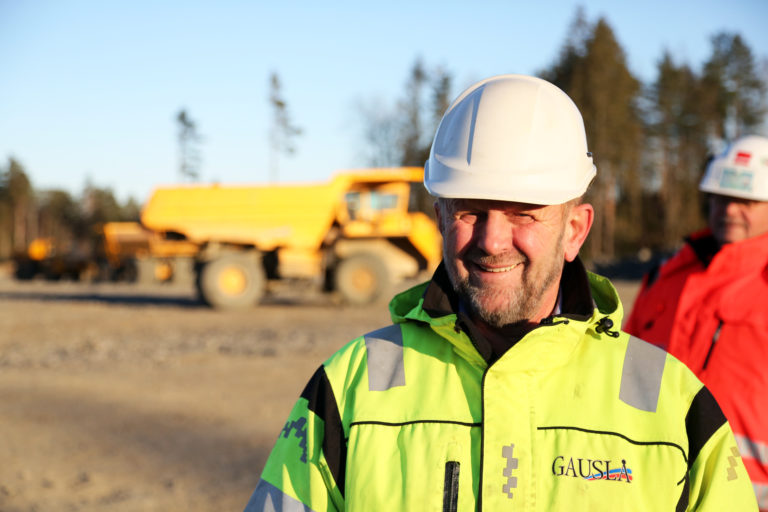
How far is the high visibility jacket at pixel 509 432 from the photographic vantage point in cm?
148

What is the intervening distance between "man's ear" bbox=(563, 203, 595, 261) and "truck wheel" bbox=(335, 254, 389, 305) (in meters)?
13.4

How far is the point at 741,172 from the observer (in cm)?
Result: 306

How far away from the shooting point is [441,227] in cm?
181

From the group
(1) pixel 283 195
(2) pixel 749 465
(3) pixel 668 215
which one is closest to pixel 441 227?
(2) pixel 749 465

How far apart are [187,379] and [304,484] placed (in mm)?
6947

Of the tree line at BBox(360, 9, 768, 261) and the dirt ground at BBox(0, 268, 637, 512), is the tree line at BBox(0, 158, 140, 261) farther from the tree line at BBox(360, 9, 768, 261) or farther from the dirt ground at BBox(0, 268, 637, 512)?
the dirt ground at BBox(0, 268, 637, 512)

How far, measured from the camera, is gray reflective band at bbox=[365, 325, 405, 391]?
63.1 inches

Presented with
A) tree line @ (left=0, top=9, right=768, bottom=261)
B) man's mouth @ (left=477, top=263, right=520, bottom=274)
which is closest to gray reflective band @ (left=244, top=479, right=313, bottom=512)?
man's mouth @ (left=477, top=263, right=520, bottom=274)

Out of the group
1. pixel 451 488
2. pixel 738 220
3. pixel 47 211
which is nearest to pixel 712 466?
pixel 451 488

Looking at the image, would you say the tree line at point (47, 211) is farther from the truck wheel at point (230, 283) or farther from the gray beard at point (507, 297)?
the gray beard at point (507, 297)

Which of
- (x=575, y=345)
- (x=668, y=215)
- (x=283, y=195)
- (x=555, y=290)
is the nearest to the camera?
(x=575, y=345)

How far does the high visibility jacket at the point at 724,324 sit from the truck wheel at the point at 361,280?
12226 mm

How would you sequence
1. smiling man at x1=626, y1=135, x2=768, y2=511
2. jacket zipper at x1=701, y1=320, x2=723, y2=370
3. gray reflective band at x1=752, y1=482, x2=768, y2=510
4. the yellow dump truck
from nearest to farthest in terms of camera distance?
1. gray reflective band at x1=752, y1=482, x2=768, y2=510
2. smiling man at x1=626, y1=135, x2=768, y2=511
3. jacket zipper at x1=701, y1=320, x2=723, y2=370
4. the yellow dump truck

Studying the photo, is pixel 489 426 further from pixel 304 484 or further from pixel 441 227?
pixel 441 227
